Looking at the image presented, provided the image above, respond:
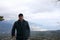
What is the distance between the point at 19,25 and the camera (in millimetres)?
11055

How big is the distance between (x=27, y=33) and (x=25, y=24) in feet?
1.27

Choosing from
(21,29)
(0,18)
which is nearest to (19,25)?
(21,29)

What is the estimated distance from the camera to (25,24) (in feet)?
36.2

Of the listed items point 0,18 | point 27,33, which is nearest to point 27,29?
point 27,33

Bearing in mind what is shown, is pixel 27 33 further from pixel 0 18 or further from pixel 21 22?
pixel 0 18

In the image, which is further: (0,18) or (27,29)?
(0,18)

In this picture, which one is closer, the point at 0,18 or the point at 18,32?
the point at 18,32

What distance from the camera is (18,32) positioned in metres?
11.0

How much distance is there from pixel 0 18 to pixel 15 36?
1285cm

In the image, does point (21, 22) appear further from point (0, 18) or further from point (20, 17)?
point (0, 18)

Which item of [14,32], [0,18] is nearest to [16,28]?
[14,32]

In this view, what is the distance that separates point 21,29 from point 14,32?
36 centimetres

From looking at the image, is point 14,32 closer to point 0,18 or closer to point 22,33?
point 22,33

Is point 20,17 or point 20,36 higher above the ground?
point 20,17
